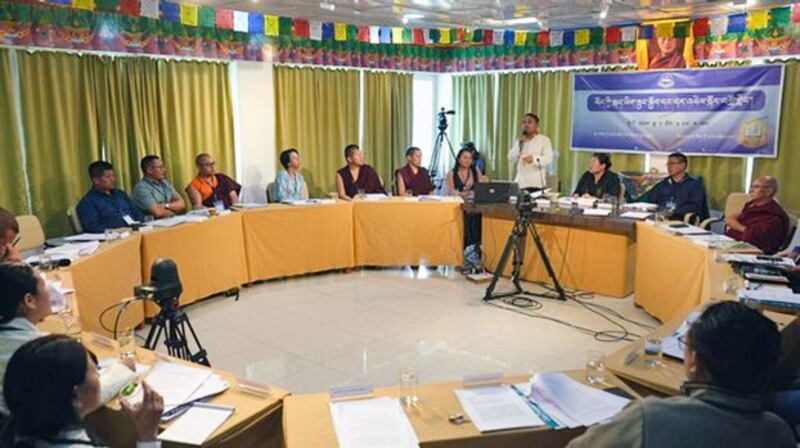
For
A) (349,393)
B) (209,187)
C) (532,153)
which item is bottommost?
(349,393)

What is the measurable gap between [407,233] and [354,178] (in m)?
0.95

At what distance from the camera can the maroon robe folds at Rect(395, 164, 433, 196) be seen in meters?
Answer: 6.39

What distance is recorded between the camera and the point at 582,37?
22.0ft

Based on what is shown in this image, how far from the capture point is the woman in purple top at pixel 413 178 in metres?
6.38

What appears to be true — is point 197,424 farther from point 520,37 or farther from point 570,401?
point 520,37

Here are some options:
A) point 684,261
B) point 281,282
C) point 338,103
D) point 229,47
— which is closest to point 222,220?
point 281,282

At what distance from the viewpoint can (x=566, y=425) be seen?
1817 mm

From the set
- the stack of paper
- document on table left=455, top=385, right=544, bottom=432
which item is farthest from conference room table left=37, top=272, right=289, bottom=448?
the stack of paper

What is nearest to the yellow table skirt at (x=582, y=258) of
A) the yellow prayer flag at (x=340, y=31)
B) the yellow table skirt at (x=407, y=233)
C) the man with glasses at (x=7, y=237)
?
the yellow table skirt at (x=407, y=233)

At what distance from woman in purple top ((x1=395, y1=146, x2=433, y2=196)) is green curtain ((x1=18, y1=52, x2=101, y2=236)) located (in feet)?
9.64

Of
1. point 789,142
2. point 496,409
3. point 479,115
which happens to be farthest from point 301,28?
point 496,409

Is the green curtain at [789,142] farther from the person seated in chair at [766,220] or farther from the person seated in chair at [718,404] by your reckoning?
the person seated in chair at [718,404]

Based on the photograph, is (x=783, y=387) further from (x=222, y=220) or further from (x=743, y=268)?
(x=222, y=220)

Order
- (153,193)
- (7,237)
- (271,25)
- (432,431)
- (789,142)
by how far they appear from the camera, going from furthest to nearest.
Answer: (271,25), (789,142), (153,193), (7,237), (432,431)
